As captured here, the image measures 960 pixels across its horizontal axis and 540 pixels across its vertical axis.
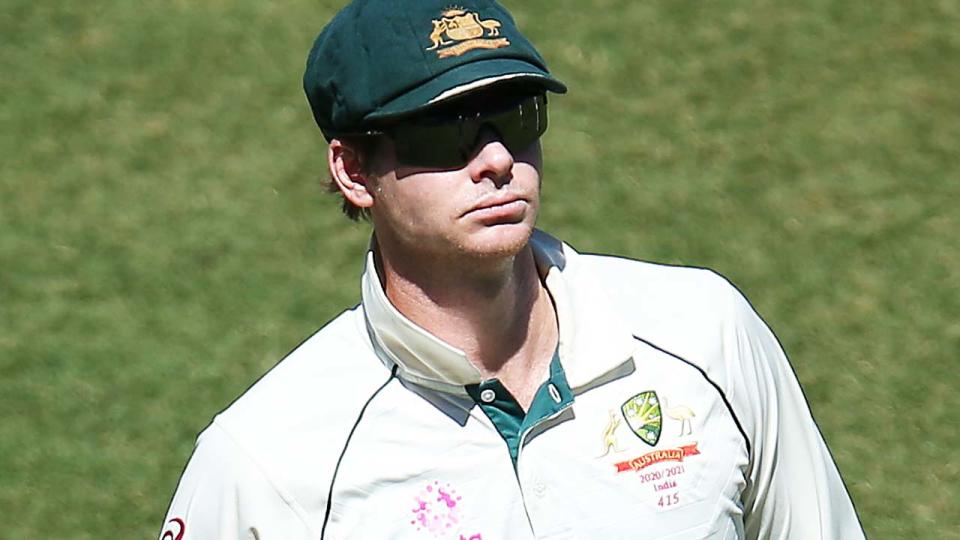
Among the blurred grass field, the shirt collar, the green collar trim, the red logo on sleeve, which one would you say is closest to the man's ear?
the shirt collar

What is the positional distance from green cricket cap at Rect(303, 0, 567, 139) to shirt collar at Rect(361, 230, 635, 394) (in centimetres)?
34

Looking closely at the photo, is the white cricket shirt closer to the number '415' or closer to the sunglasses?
the number '415'

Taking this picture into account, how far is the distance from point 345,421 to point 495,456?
0.27 m

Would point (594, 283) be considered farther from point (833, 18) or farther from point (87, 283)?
point (833, 18)

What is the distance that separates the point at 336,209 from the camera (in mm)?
6973

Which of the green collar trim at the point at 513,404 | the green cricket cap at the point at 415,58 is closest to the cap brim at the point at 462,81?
the green cricket cap at the point at 415,58

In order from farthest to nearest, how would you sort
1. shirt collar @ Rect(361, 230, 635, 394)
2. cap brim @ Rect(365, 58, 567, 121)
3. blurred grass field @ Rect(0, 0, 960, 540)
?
blurred grass field @ Rect(0, 0, 960, 540) → shirt collar @ Rect(361, 230, 635, 394) → cap brim @ Rect(365, 58, 567, 121)

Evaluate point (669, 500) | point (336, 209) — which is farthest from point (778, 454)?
point (336, 209)

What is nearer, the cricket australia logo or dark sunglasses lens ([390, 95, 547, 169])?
dark sunglasses lens ([390, 95, 547, 169])

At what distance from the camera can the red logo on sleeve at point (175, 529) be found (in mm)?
3039

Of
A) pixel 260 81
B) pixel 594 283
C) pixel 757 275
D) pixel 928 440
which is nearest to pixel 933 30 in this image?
pixel 757 275

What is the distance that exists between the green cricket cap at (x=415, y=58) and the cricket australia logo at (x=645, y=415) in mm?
567

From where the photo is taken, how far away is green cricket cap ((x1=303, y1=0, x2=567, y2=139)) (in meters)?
2.87

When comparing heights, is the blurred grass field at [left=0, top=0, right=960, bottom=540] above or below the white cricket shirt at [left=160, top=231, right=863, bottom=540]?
below
